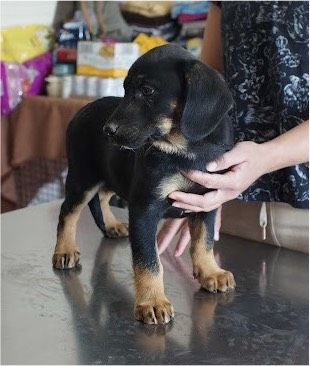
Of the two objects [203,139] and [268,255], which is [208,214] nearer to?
[203,139]

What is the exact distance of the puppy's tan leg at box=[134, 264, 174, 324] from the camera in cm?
99

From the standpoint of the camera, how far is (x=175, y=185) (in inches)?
39.7

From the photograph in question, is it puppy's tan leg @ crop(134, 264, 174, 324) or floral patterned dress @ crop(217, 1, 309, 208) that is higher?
floral patterned dress @ crop(217, 1, 309, 208)

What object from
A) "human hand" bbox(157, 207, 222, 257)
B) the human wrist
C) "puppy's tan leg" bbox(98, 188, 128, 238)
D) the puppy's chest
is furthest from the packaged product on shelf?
the puppy's chest

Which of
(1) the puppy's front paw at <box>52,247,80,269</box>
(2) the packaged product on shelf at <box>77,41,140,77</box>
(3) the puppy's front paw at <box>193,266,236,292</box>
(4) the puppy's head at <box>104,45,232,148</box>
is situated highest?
(4) the puppy's head at <box>104,45,232,148</box>

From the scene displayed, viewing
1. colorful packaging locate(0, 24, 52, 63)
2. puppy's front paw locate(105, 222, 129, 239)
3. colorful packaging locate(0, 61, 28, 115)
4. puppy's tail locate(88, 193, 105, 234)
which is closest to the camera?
puppy's tail locate(88, 193, 105, 234)

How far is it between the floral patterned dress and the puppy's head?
31 centimetres

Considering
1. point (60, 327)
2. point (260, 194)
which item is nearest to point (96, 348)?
point (60, 327)

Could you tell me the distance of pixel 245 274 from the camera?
1.25 m

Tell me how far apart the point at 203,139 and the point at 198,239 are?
0.75ft

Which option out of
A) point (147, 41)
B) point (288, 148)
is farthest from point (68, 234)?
point (147, 41)

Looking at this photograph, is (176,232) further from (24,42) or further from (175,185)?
(24,42)

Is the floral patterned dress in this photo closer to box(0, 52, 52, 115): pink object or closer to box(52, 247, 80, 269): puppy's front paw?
box(52, 247, 80, 269): puppy's front paw

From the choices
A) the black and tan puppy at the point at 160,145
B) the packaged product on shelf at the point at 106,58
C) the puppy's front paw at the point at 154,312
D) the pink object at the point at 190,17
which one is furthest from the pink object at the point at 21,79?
the puppy's front paw at the point at 154,312
